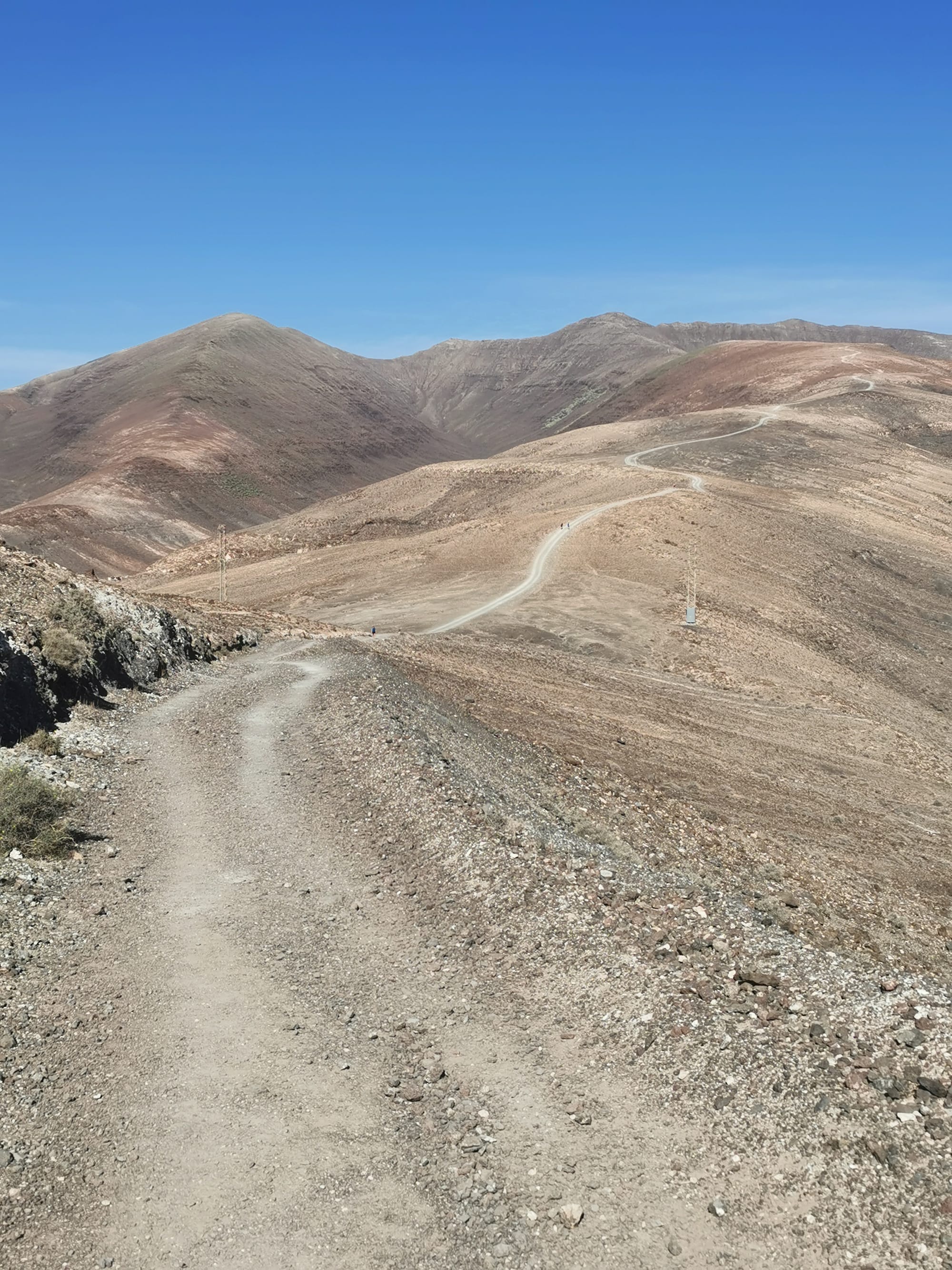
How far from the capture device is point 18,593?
2056cm

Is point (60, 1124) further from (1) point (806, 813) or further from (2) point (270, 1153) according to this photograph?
(1) point (806, 813)

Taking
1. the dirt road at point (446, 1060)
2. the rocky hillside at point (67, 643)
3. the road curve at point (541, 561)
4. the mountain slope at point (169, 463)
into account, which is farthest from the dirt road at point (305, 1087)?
the mountain slope at point (169, 463)

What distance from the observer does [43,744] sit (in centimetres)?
1544

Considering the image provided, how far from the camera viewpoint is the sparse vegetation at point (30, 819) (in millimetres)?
11742

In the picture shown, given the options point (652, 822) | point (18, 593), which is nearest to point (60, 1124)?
point (652, 822)

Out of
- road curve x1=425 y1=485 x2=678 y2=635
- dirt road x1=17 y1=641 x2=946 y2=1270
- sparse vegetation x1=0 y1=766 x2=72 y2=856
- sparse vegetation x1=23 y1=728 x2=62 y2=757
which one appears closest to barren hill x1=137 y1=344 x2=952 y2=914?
road curve x1=425 y1=485 x2=678 y2=635

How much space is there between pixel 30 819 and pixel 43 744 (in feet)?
11.9

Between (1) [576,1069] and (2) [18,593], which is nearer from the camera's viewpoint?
(1) [576,1069]

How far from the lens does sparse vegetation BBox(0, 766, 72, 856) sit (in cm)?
1174

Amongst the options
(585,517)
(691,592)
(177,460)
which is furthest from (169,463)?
(691,592)

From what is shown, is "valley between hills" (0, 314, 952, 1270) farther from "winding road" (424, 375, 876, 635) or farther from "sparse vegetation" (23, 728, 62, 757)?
"winding road" (424, 375, 876, 635)

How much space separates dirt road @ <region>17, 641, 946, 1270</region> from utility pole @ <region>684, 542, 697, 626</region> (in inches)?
1010

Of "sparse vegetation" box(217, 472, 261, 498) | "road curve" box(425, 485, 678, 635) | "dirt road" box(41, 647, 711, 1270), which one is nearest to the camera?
"dirt road" box(41, 647, 711, 1270)

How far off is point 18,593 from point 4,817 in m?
9.90
